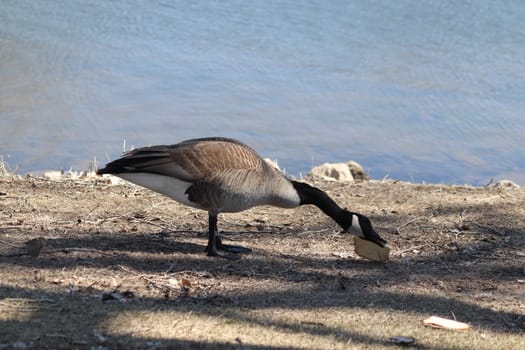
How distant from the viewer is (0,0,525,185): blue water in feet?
36.8

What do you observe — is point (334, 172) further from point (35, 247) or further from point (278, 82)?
point (278, 82)

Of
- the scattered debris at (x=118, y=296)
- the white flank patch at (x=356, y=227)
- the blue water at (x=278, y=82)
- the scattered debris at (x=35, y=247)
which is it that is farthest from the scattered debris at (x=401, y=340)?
the blue water at (x=278, y=82)

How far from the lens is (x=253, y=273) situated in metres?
5.70

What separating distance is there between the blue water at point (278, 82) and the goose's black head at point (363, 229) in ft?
13.4

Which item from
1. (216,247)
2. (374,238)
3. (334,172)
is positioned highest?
(334,172)

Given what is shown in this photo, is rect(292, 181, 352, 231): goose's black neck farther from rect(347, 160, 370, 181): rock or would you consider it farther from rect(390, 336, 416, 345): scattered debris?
rect(347, 160, 370, 181): rock

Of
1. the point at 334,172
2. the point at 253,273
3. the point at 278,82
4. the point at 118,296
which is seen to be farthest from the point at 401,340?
the point at 278,82

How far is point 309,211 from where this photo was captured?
7574 mm

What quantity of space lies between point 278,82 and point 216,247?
26.8 feet

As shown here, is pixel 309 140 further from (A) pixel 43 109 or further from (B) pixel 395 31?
(B) pixel 395 31

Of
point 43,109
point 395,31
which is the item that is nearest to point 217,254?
point 43,109

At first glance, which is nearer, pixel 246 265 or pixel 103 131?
pixel 246 265

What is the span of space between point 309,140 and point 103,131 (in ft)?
9.26

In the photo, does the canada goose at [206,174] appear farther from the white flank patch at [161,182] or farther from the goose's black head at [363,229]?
the goose's black head at [363,229]
